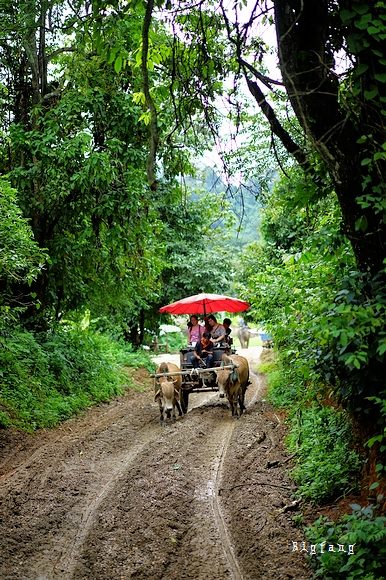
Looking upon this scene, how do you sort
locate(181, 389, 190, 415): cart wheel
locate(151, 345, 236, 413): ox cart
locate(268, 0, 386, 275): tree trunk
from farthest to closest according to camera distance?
locate(181, 389, 190, 415): cart wheel → locate(151, 345, 236, 413): ox cart → locate(268, 0, 386, 275): tree trunk

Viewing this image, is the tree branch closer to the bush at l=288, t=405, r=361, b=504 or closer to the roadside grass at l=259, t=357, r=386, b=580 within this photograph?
the roadside grass at l=259, t=357, r=386, b=580

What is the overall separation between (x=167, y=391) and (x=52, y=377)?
3694 mm

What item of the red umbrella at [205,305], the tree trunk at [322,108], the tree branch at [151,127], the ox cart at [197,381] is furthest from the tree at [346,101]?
the red umbrella at [205,305]

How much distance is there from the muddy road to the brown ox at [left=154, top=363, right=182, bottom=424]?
75 centimetres

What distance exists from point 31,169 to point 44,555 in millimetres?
10693

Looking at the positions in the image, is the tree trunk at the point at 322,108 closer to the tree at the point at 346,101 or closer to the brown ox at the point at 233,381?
the tree at the point at 346,101

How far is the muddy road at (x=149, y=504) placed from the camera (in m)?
5.95

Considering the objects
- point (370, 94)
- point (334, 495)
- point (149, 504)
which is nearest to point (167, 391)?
point (149, 504)

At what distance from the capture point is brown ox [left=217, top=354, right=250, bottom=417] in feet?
45.6

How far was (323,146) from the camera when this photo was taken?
17.2ft

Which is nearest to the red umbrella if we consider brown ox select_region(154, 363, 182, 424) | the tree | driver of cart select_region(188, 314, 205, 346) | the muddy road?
driver of cart select_region(188, 314, 205, 346)

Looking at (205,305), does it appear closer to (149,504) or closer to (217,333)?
(217,333)

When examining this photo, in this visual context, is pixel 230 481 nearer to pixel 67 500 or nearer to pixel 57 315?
pixel 67 500

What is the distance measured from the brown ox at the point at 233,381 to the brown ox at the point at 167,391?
1.00 m
